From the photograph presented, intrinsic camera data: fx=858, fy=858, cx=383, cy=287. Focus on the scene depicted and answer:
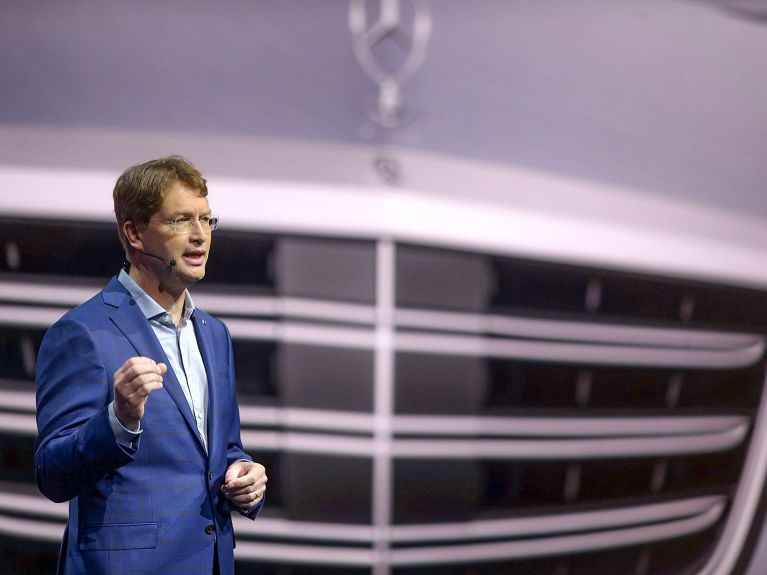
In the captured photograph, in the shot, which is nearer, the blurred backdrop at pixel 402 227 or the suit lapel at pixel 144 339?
the suit lapel at pixel 144 339

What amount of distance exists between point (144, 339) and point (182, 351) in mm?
61

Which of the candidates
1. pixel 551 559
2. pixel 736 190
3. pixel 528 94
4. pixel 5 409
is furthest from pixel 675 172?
pixel 5 409

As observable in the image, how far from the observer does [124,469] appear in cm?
96

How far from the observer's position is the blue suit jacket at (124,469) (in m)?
0.94

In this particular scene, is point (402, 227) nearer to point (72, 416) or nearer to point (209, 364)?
point (209, 364)

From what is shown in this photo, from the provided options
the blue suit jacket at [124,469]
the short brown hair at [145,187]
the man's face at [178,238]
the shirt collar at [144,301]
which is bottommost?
the blue suit jacket at [124,469]

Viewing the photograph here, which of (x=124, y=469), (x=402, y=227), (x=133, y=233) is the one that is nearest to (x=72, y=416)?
(x=124, y=469)

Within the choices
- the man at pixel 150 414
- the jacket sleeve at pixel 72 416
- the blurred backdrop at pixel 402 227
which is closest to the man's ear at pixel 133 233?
the man at pixel 150 414

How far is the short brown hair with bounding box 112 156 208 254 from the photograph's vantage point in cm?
99

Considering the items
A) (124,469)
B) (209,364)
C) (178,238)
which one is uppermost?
(178,238)

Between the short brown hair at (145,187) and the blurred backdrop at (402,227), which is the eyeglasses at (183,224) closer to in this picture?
the short brown hair at (145,187)

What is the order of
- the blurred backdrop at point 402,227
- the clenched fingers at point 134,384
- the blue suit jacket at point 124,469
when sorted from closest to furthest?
the clenched fingers at point 134,384 → the blue suit jacket at point 124,469 → the blurred backdrop at point 402,227

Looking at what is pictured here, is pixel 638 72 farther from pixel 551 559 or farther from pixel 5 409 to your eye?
pixel 5 409

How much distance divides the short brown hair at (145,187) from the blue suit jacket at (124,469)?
0.10 metres
